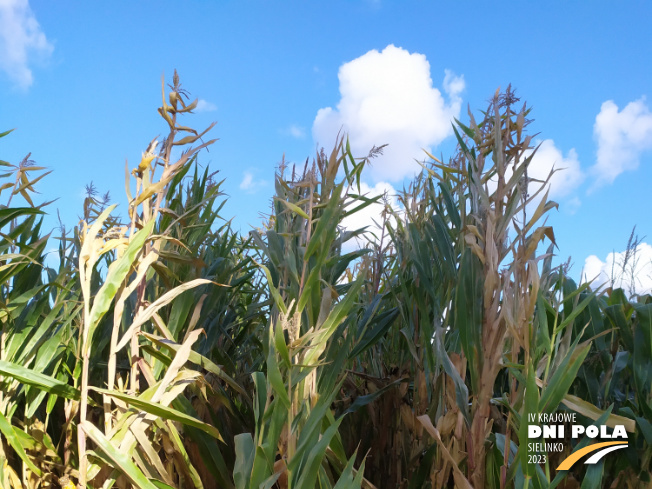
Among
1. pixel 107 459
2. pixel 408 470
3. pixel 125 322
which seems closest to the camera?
pixel 107 459

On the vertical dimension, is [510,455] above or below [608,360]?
below

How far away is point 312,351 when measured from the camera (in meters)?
0.97

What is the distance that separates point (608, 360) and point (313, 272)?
0.95 meters

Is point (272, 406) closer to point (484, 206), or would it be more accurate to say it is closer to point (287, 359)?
point (287, 359)

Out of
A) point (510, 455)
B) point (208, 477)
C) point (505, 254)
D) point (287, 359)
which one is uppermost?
point (505, 254)

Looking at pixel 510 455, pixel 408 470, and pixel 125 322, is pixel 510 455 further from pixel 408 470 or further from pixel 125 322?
pixel 125 322

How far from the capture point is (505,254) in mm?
1061

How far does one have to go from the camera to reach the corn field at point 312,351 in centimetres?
95

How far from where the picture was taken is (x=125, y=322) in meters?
1.18

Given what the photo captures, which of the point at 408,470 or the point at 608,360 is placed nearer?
the point at 408,470

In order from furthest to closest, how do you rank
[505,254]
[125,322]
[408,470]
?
[408,470]
[125,322]
[505,254]

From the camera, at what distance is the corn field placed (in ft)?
3.13

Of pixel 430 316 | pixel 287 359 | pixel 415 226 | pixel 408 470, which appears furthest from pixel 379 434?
pixel 287 359

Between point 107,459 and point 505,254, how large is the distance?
0.84 m
